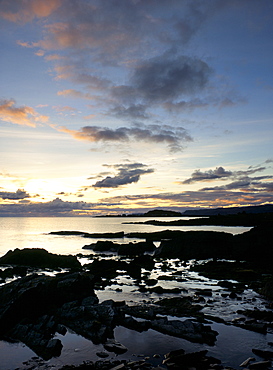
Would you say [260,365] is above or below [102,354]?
above

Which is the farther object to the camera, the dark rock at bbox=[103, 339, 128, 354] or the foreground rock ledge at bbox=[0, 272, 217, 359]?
the foreground rock ledge at bbox=[0, 272, 217, 359]

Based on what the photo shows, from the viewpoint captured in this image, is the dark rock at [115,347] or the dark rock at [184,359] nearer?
the dark rock at [184,359]

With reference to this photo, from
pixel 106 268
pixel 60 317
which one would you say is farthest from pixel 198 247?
pixel 60 317

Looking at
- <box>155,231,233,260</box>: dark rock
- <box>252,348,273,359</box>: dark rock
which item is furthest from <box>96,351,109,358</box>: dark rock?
<box>155,231,233,260</box>: dark rock

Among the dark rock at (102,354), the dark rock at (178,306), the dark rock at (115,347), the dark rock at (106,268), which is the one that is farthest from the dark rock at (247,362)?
the dark rock at (106,268)

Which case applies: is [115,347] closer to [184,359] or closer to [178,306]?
[184,359]

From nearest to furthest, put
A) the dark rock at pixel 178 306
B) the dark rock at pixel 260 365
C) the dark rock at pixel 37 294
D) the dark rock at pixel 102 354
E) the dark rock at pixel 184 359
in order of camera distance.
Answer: the dark rock at pixel 260 365 < the dark rock at pixel 184 359 < the dark rock at pixel 102 354 < the dark rock at pixel 37 294 < the dark rock at pixel 178 306

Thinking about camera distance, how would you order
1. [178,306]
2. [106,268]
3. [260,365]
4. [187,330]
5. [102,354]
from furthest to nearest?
[106,268]
[178,306]
[187,330]
[102,354]
[260,365]

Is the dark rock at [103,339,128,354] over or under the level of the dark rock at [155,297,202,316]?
→ over

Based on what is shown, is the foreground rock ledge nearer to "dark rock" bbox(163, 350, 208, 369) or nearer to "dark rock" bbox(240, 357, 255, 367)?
"dark rock" bbox(163, 350, 208, 369)

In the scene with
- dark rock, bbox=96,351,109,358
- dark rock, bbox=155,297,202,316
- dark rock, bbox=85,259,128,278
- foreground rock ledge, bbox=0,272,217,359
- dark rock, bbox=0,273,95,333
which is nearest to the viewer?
dark rock, bbox=96,351,109,358

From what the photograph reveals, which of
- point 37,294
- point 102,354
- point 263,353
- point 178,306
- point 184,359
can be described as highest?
point 37,294

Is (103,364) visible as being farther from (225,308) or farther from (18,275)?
(18,275)

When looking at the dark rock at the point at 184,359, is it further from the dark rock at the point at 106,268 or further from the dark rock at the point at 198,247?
the dark rock at the point at 198,247
